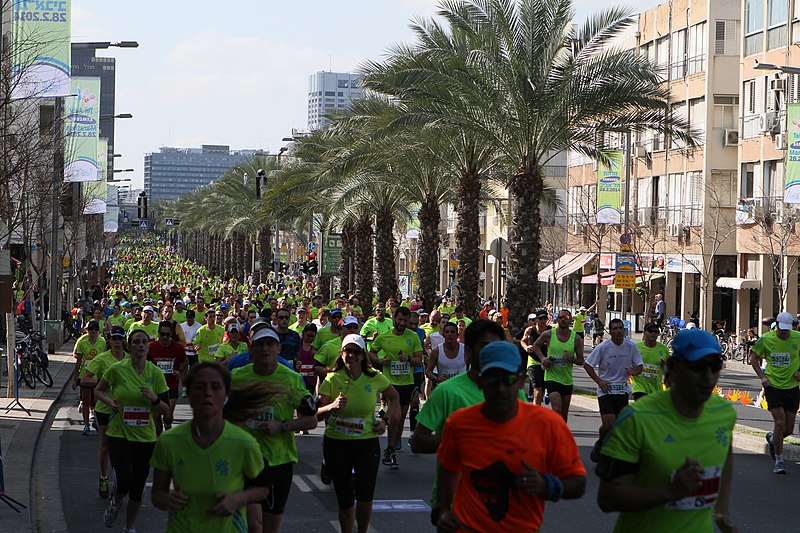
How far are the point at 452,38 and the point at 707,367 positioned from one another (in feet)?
79.4

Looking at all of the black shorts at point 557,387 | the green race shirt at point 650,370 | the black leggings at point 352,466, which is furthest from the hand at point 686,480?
the black shorts at point 557,387

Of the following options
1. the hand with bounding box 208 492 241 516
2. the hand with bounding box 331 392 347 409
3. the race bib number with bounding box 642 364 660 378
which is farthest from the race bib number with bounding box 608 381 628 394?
the hand with bounding box 208 492 241 516

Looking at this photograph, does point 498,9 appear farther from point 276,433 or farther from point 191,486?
point 191,486

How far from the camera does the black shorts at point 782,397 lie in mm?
13562

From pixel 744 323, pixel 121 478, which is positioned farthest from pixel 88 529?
pixel 744 323

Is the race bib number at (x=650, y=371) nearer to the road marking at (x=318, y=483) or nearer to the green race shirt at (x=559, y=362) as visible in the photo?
the green race shirt at (x=559, y=362)

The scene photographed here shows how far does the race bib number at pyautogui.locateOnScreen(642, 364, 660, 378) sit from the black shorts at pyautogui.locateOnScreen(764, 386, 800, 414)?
1205 mm

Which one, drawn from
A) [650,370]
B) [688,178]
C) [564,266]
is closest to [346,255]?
[564,266]

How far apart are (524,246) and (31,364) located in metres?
9.94

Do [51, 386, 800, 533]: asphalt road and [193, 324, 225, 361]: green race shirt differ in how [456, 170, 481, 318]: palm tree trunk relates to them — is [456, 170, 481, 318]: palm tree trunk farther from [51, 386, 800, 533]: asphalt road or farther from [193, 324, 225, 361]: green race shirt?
[51, 386, 800, 533]: asphalt road

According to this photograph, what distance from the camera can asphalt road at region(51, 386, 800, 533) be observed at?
1054 centimetres

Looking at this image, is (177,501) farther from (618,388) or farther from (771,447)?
(771,447)

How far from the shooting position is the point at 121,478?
10070 millimetres

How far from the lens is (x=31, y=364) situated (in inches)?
939
